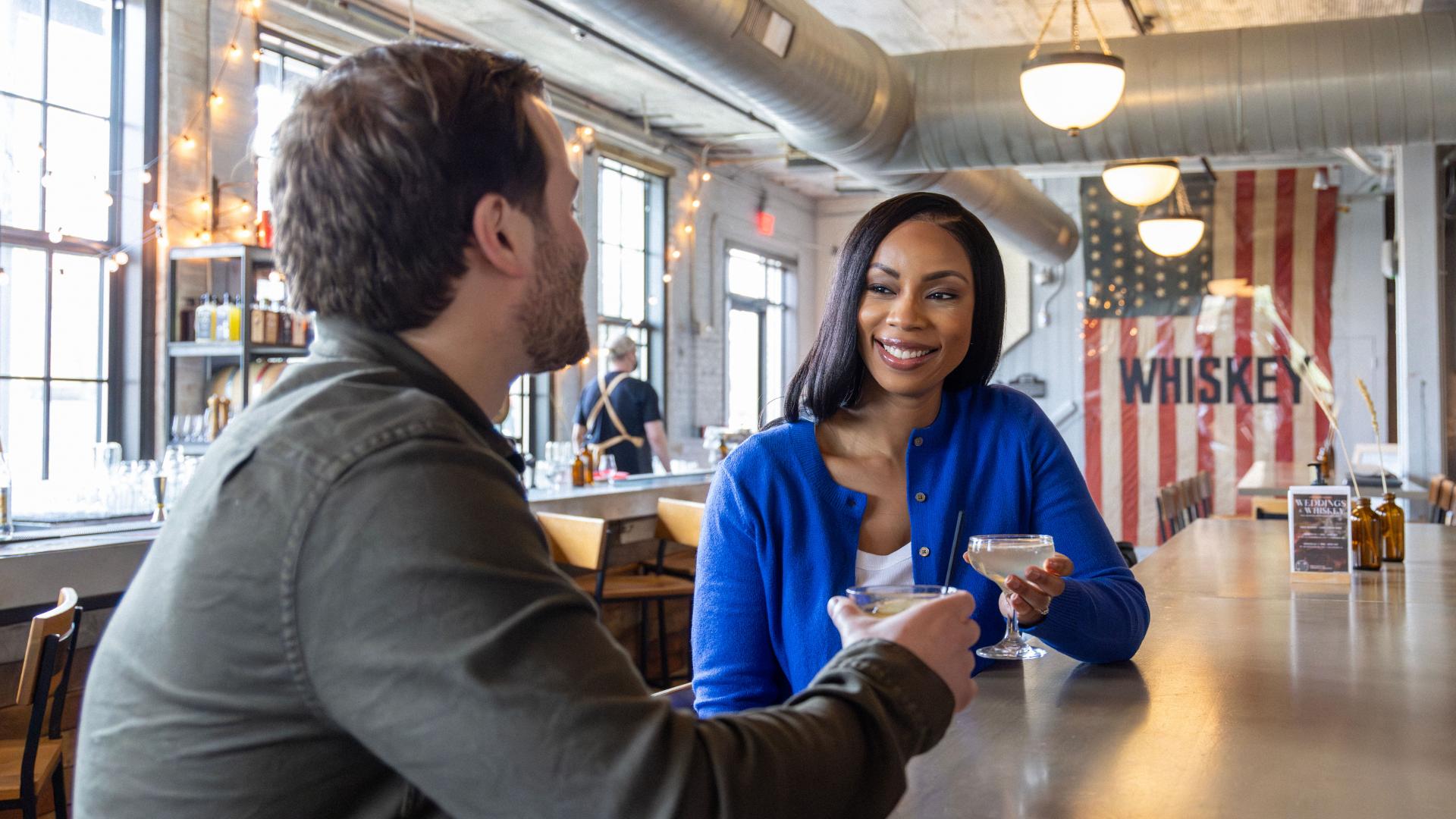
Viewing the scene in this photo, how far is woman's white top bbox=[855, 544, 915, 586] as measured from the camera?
1.65 metres

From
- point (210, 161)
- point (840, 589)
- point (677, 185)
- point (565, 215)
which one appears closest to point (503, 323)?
point (565, 215)

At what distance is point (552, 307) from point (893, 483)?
3.04 ft

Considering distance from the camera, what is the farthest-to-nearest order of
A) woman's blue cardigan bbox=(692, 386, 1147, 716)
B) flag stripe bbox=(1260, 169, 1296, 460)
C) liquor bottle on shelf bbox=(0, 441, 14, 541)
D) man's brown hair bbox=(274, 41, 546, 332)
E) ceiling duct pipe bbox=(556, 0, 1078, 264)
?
1. flag stripe bbox=(1260, 169, 1296, 460)
2. ceiling duct pipe bbox=(556, 0, 1078, 264)
3. liquor bottle on shelf bbox=(0, 441, 14, 541)
4. woman's blue cardigan bbox=(692, 386, 1147, 716)
5. man's brown hair bbox=(274, 41, 546, 332)

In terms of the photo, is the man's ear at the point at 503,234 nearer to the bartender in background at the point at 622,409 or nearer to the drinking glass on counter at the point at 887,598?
the drinking glass on counter at the point at 887,598

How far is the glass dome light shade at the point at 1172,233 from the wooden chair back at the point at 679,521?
4742mm

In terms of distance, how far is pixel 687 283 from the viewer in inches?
399

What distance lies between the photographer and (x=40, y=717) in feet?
7.71

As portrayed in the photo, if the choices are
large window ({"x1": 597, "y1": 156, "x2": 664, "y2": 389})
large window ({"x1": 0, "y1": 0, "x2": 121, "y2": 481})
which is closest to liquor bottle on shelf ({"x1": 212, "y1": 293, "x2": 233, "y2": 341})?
large window ({"x1": 0, "y1": 0, "x2": 121, "y2": 481})

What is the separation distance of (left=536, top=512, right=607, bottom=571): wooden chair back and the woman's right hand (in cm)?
290

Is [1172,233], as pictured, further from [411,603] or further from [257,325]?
[411,603]

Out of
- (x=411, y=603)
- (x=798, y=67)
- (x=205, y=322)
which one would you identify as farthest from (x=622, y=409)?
(x=411, y=603)

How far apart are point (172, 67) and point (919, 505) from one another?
5.06m

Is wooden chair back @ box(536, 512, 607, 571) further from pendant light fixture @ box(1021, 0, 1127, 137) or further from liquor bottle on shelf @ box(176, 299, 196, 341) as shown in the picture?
liquor bottle on shelf @ box(176, 299, 196, 341)

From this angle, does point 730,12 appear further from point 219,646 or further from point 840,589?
point 219,646
